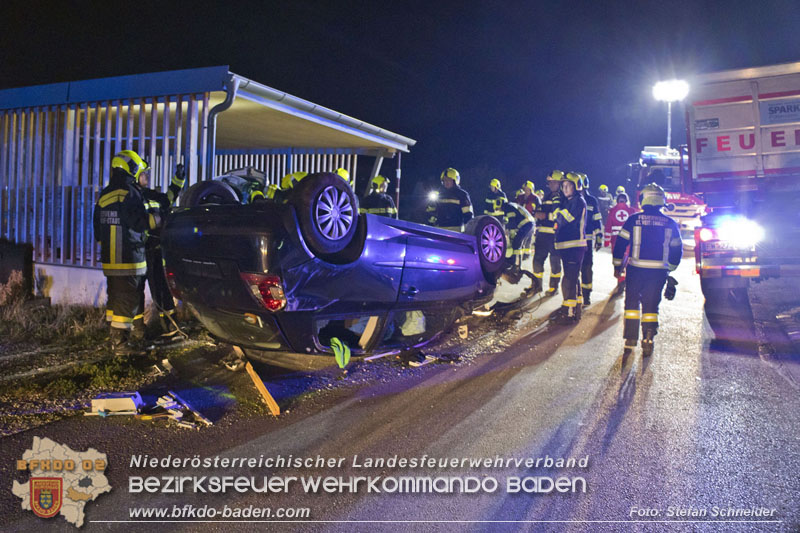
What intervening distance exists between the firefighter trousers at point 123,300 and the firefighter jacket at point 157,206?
440 mm

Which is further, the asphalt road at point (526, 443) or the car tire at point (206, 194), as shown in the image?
the car tire at point (206, 194)

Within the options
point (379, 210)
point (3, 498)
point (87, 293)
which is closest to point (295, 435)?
point (3, 498)

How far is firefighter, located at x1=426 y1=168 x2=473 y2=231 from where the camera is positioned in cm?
881

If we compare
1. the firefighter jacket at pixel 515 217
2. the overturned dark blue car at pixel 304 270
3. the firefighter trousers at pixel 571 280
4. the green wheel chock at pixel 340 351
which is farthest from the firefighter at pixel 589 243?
the green wheel chock at pixel 340 351

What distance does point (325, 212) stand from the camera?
3.84 m

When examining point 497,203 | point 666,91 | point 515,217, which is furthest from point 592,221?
point 666,91

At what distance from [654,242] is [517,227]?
401 cm

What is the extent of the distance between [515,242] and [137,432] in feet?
23.8

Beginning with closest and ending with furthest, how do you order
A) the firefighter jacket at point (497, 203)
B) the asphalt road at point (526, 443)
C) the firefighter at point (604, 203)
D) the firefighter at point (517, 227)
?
the asphalt road at point (526, 443) < the firefighter at point (517, 227) < the firefighter jacket at point (497, 203) < the firefighter at point (604, 203)

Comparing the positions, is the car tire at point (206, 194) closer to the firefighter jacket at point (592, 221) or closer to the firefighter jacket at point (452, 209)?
the firefighter jacket at point (452, 209)

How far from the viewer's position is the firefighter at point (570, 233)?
7.65 metres

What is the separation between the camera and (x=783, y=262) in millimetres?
6652

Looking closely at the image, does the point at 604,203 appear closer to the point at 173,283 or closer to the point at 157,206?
the point at 157,206

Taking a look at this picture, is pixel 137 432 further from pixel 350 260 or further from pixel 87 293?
pixel 87 293
